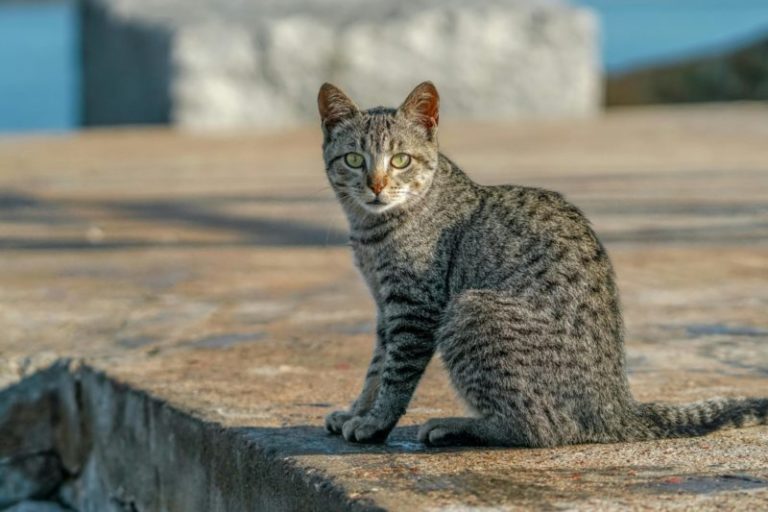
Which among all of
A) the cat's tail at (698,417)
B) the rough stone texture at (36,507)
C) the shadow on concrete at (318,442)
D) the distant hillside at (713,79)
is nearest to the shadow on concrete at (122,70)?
the distant hillside at (713,79)

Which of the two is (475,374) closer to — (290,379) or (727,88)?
(290,379)

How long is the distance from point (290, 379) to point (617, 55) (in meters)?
20.2

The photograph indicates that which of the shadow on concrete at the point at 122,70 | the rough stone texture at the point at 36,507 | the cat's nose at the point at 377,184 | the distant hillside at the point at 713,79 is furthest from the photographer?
the distant hillside at the point at 713,79

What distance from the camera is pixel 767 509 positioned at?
2928 mm

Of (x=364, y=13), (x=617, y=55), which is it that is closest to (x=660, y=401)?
(x=364, y=13)

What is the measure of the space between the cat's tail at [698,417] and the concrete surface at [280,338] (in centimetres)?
4

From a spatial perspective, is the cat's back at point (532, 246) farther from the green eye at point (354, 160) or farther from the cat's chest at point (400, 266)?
the green eye at point (354, 160)

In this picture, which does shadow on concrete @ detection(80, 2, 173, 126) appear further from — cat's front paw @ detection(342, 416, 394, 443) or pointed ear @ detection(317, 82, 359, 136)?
cat's front paw @ detection(342, 416, 394, 443)

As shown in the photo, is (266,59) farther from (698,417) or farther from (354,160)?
(698,417)

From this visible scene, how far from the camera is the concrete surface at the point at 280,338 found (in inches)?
130

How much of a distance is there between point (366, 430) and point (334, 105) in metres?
0.90

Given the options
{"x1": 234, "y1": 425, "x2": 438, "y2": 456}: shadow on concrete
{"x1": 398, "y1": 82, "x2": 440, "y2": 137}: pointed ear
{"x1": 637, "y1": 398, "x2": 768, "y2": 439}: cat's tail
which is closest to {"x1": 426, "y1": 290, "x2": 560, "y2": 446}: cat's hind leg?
{"x1": 234, "y1": 425, "x2": 438, "y2": 456}: shadow on concrete

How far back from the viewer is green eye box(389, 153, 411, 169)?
3.73 m

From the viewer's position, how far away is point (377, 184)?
3686 millimetres
